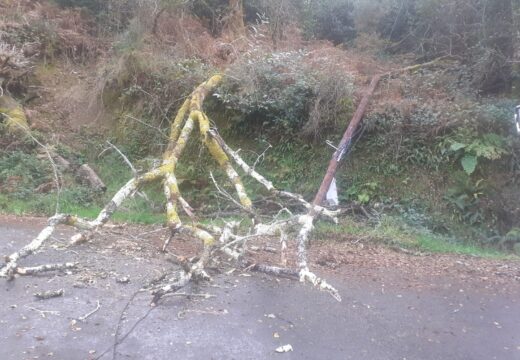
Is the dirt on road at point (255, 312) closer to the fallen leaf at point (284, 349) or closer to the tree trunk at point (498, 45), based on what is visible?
the fallen leaf at point (284, 349)

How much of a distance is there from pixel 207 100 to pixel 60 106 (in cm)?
422

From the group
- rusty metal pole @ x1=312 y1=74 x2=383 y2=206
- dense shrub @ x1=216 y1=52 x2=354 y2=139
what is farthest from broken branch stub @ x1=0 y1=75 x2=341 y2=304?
dense shrub @ x1=216 y1=52 x2=354 y2=139

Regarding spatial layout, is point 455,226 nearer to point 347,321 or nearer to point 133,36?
point 347,321

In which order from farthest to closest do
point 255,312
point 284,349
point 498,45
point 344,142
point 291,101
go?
point 498,45
point 291,101
point 344,142
point 255,312
point 284,349

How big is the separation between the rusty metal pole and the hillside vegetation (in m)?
0.26

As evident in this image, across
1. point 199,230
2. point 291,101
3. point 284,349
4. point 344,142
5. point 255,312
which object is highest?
point 291,101

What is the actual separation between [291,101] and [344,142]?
1.56 meters

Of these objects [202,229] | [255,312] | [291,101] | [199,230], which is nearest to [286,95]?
[291,101]

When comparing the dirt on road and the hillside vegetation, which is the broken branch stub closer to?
the dirt on road

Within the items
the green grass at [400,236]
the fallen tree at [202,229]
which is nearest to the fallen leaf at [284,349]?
the fallen tree at [202,229]

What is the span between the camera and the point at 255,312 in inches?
217

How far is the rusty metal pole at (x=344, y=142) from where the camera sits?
29.5ft

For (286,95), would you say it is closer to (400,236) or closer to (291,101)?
(291,101)

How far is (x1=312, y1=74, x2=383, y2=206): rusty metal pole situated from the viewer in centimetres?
898
